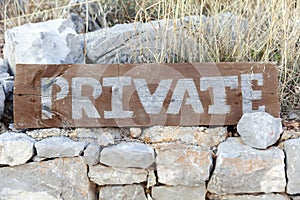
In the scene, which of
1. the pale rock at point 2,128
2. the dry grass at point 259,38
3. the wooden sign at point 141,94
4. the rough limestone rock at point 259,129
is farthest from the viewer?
the dry grass at point 259,38

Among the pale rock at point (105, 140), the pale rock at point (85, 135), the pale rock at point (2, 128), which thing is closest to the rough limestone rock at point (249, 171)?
the pale rock at point (105, 140)

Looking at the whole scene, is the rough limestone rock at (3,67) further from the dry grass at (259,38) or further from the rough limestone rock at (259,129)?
the rough limestone rock at (259,129)

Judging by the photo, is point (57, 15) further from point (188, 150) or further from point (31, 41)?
point (188, 150)

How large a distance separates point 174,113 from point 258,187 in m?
0.51

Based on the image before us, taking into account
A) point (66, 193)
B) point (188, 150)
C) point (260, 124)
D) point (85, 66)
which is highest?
point (85, 66)

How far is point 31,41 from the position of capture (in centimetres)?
272

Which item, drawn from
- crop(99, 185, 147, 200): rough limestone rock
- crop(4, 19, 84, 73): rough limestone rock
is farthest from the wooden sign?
crop(4, 19, 84, 73): rough limestone rock

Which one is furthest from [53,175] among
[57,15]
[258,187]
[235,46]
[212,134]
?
[57,15]

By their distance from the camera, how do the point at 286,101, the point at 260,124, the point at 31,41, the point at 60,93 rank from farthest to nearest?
the point at 31,41
the point at 286,101
the point at 60,93
the point at 260,124

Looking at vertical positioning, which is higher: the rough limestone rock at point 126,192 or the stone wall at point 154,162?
the stone wall at point 154,162

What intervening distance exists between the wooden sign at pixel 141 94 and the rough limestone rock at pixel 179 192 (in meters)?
0.30

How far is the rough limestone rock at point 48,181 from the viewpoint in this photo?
7.38 feet

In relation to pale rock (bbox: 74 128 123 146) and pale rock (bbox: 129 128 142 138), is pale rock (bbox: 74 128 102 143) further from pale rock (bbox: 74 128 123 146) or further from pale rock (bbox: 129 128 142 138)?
pale rock (bbox: 129 128 142 138)

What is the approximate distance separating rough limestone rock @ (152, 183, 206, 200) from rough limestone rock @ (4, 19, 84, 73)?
99 centimetres
